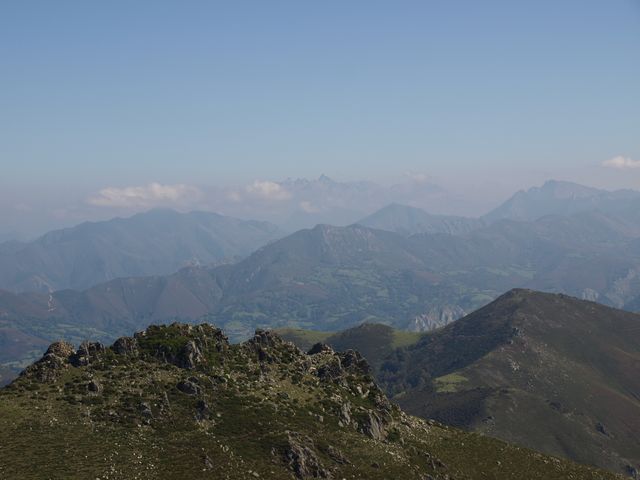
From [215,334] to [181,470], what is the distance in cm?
5154

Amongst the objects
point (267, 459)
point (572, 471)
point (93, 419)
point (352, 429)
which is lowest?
point (572, 471)

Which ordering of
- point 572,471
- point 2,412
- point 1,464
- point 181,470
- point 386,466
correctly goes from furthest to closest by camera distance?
point 572,471, point 386,466, point 2,412, point 181,470, point 1,464

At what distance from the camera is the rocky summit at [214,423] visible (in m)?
80.3

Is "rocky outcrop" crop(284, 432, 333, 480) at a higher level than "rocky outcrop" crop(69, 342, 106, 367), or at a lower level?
lower

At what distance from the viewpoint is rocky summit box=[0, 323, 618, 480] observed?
8031 centimetres

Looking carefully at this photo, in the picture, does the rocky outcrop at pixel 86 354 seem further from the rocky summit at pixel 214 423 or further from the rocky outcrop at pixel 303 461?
the rocky outcrop at pixel 303 461

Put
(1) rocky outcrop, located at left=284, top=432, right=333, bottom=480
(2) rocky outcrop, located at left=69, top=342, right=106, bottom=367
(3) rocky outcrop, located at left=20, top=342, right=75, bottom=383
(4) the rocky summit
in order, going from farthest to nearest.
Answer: (2) rocky outcrop, located at left=69, top=342, right=106, bottom=367 → (3) rocky outcrop, located at left=20, top=342, right=75, bottom=383 → (1) rocky outcrop, located at left=284, top=432, right=333, bottom=480 → (4) the rocky summit

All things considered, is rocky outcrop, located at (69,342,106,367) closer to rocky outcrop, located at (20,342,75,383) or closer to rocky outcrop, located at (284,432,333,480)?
rocky outcrop, located at (20,342,75,383)

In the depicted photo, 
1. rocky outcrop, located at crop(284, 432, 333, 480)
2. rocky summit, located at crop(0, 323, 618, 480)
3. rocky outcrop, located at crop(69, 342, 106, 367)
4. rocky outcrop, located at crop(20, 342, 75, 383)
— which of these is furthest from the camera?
rocky outcrop, located at crop(69, 342, 106, 367)

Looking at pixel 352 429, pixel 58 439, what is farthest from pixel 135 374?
pixel 352 429

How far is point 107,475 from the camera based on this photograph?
73.9 meters

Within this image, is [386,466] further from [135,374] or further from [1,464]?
[1,464]

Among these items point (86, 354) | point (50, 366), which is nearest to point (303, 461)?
point (86, 354)

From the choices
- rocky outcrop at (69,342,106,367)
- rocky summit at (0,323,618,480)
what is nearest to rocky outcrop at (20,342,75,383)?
rocky summit at (0,323,618,480)
